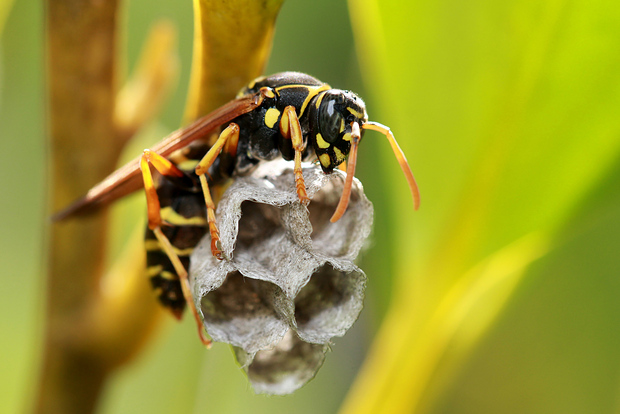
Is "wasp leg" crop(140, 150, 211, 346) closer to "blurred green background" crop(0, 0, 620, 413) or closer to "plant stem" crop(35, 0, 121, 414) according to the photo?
"plant stem" crop(35, 0, 121, 414)

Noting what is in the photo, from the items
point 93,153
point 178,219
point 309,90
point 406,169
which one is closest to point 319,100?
point 309,90

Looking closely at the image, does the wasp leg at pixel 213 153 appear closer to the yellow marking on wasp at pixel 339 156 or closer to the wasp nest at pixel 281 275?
the wasp nest at pixel 281 275

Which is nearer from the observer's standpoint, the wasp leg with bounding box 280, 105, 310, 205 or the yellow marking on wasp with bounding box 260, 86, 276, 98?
the wasp leg with bounding box 280, 105, 310, 205

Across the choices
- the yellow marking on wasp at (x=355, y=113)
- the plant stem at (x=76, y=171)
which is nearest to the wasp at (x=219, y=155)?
the yellow marking on wasp at (x=355, y=113)

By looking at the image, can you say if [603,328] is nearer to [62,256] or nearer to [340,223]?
[340,223]

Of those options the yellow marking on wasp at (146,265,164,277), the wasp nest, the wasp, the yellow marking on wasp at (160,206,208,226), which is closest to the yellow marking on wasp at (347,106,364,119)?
the wasp

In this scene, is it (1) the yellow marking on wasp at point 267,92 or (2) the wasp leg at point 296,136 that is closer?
(2) the wasp leg at point 296,136

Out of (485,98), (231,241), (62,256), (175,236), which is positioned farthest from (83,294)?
(485,98)
